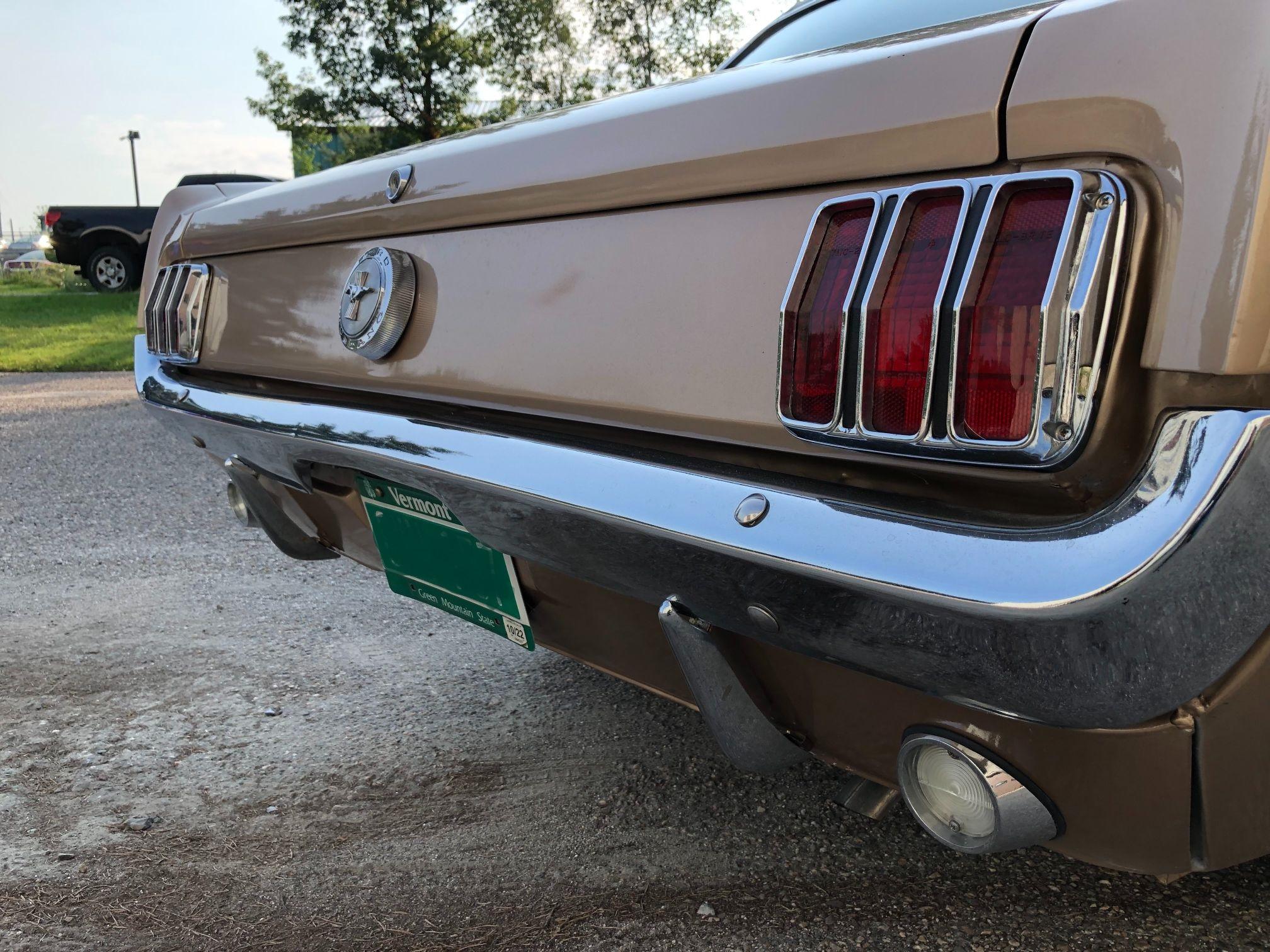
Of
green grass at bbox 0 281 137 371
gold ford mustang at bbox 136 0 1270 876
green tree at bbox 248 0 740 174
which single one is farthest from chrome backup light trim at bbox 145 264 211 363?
green tree at bbox 248 0 740 174

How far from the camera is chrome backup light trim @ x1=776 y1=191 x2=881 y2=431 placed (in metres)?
1.20

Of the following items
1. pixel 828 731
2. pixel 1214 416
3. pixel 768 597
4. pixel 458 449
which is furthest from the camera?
pixel 458 449

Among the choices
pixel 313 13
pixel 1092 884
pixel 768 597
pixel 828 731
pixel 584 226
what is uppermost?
pixel 313 13

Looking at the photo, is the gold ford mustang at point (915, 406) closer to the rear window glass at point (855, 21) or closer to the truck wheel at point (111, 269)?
the rear window glass at point (855, 21)

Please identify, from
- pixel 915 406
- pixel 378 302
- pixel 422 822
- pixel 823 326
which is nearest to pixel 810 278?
pixel 823 326

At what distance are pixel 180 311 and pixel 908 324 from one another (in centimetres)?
201

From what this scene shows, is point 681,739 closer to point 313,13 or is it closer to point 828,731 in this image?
point 828,731

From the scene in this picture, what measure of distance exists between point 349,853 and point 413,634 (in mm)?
1270

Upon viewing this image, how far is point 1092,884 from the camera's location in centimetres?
189

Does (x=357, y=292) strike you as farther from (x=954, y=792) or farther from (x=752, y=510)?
(x=954, y=792)

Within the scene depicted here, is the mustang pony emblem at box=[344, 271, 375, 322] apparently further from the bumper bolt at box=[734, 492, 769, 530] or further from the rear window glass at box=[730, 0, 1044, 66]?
the bumper bolt at box=[734, 492, 769, 530]

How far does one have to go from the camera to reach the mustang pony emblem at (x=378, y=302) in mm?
1898

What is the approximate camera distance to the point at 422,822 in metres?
2.20

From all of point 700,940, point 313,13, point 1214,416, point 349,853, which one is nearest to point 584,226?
point 1214,416
